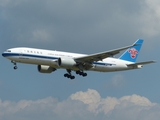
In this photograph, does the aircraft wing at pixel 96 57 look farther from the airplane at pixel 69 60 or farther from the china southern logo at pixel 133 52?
the china southern logo at pixel 133 52

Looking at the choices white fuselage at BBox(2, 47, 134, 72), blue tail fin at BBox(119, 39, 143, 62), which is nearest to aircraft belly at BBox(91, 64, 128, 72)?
white fuselage at BBox(2, 47, 134, 72)

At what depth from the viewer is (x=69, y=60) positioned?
3398 inches

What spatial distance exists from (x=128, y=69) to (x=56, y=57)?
14.0 meters

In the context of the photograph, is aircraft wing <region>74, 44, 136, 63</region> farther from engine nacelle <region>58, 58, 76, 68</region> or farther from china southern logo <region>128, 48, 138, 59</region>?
china southern logo <region>128, 48, 138, 59</region>

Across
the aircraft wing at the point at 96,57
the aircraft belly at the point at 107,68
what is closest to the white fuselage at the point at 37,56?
the aircraft belly at the point at 107,68

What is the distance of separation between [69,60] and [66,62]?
0.80 m

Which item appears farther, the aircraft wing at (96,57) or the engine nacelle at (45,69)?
the engine nacelle at (45,69)

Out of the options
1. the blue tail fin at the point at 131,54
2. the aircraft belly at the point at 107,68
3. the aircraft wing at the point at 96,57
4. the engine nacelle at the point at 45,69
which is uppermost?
the blue tail fin at the point at 131,54

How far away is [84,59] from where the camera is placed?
87312 millimetres

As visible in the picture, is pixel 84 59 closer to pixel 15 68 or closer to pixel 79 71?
pixel 79 71

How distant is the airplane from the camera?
83938 mm

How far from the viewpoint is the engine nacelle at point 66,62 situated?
280 ft

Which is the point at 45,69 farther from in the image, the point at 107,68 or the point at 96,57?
the point at 107,68

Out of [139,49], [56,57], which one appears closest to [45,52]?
[56,57]
